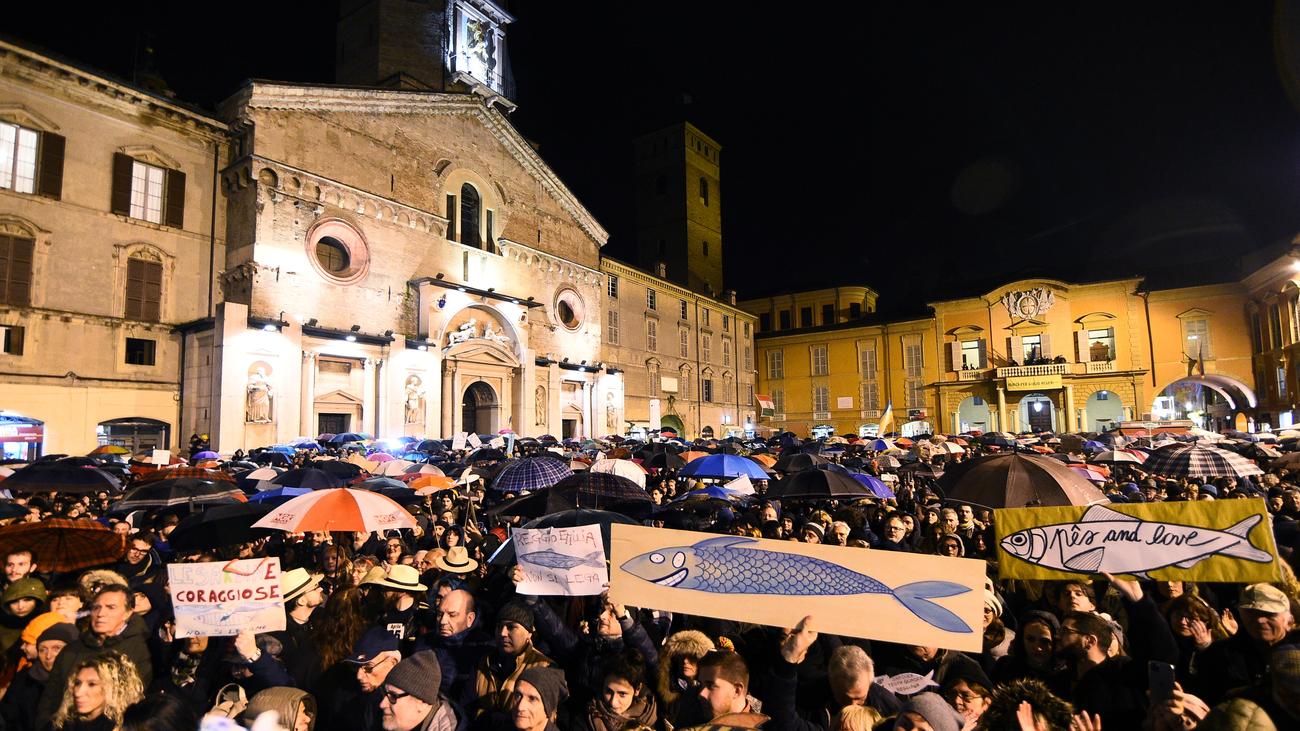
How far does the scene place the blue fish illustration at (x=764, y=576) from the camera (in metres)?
3.73

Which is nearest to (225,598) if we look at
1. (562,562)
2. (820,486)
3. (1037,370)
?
(562,562)

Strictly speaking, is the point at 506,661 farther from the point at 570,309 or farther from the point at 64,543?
the point at 570,309

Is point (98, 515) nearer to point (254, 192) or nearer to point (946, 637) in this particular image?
point (946, 637)

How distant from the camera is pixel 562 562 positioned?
5156mm

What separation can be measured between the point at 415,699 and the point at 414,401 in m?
25.6

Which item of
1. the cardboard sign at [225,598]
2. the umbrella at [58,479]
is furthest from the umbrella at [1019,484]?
the umbrella at [58,479]

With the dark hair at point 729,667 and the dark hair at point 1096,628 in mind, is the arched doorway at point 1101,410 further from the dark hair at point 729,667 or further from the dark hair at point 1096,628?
the dark hair at point 729,667

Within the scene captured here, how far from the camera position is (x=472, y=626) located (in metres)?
4.75

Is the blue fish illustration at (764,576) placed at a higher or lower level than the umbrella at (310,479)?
lower

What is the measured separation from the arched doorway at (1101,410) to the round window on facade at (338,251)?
4347 cm

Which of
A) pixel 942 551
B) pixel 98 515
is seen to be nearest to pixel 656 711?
pixel 942 551

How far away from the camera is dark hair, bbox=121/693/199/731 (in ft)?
10.8

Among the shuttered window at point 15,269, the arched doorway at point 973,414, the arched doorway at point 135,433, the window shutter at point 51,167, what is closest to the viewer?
the shuttered window at point 15,269

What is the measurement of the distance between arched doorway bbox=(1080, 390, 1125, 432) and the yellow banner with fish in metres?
47.3
